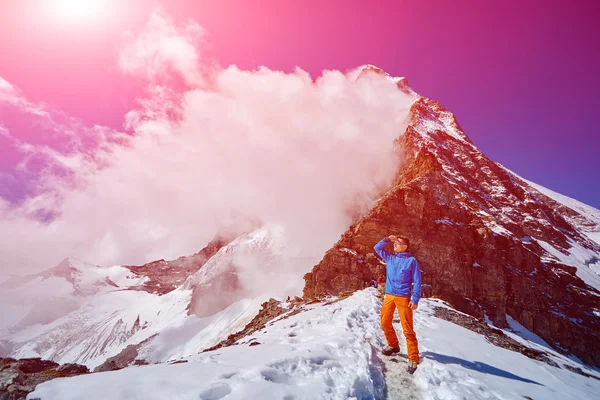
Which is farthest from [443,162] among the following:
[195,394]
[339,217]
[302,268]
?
[195,394]

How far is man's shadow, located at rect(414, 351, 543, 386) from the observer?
28.4 ft

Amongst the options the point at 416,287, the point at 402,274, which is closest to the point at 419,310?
the point at 402,274

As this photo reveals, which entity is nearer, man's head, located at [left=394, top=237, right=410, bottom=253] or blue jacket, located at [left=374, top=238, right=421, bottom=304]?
blue jacket, located at [left=374, top=238, right=421, bottom=304]

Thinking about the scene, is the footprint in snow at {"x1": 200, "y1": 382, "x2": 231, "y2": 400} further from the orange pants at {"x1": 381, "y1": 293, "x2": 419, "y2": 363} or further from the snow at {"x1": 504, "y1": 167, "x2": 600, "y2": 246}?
the snow at {"x1": 504, "y1": 167, "x2": 600, "y2": 246}

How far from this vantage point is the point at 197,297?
158m

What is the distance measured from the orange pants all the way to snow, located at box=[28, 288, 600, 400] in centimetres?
43

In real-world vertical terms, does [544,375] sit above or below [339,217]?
below

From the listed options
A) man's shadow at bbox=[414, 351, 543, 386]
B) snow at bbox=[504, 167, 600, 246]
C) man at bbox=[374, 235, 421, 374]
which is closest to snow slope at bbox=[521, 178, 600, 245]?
snow at bbox=[504, 167, 600, 246]

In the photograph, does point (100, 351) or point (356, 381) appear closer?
point (356, 381)

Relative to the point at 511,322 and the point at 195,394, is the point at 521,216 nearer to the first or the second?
the point at 511,322

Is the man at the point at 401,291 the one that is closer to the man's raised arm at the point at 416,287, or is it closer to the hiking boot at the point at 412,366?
the man's raised arm at the point at 416,287

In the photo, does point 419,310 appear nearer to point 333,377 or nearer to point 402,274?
point 402,274

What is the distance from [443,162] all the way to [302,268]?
73.2 m

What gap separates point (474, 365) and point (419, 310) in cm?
1032
